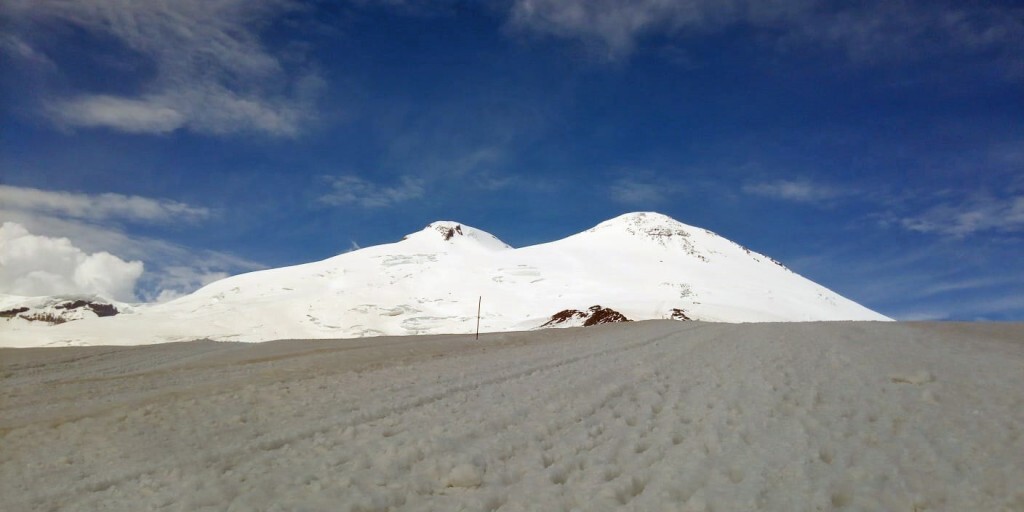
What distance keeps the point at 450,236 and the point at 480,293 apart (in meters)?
36.7

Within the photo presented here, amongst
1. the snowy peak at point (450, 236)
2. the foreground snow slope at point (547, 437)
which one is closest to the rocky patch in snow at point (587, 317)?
the foreground snow slope at point (547, 437)

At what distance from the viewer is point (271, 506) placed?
4891mm

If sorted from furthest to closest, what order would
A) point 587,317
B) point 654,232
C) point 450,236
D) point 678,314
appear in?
point 450,236 → point 654,232 → point 678,314 → point 587,317

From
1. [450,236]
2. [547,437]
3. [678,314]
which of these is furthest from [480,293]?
[547,437]

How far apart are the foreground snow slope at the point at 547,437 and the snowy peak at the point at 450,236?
8246 centimetres

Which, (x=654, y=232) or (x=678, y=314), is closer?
(x=678, y=314)

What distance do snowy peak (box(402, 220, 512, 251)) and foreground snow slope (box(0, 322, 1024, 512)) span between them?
82461 mm

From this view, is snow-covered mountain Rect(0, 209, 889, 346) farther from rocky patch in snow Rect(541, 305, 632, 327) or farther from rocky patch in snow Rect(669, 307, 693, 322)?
rocky patch in snow Rect(541, 305, 632, 327)

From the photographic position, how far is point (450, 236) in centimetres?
10038

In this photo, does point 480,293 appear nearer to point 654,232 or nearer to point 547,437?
point 654,232

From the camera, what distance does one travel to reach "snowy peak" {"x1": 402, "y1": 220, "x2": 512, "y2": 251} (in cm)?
9725

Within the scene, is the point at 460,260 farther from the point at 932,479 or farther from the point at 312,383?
the point at 932,479

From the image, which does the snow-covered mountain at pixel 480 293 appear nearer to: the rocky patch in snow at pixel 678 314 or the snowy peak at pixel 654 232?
the rocky patch in snow at pixel 678 314

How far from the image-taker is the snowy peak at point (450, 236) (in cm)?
9725
